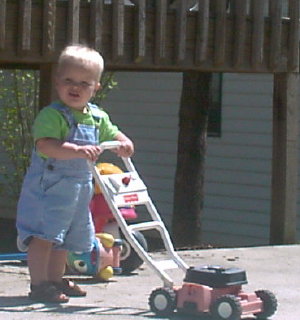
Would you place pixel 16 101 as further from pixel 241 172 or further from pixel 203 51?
pixel 203 51

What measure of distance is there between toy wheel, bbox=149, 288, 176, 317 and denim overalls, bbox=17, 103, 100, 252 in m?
0.60

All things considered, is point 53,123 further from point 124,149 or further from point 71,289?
point 71,289

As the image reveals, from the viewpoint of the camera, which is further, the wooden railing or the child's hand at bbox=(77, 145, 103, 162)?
the wooden railing

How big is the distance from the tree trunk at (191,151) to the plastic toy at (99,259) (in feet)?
12.6

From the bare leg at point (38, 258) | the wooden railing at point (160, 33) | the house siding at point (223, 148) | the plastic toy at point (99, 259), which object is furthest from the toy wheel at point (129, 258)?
the house siding at point (223, 148)

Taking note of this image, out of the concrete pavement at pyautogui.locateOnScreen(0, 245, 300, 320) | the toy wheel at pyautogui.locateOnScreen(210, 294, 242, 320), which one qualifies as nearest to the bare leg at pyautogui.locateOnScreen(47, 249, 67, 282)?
the concrete pavement at pyautogui.locateOnScreen(0, 245, 300, 320)

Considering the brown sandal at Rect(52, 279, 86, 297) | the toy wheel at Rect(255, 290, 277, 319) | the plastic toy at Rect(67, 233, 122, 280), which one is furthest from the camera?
the plastic toy at Rect(67, 233, 122, 280)

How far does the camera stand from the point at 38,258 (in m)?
6.35

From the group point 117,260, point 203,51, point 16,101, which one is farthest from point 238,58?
point 16,101

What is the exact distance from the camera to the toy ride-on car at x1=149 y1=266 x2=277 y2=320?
5.90 m

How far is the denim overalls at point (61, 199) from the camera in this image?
20.6 ft

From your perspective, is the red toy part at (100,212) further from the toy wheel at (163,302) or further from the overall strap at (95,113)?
the toy wheel at (163,302)

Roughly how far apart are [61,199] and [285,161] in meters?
4.05

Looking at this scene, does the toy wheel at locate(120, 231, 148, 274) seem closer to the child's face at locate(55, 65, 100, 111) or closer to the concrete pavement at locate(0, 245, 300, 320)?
the concrete pavement at locate(0, 245, 300, 320)
